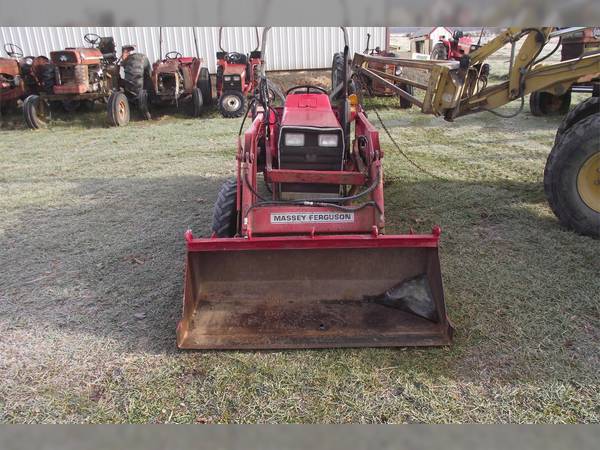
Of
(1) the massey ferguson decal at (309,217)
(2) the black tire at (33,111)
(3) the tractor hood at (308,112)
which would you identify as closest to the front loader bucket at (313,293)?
(1) the massey ferguson decal at (309,217)

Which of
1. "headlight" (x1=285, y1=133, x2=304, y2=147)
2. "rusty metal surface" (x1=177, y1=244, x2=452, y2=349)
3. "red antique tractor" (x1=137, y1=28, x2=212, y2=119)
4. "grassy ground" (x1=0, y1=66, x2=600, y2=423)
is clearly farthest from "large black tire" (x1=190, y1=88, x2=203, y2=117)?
"rusty metal surface" (x1=177, y1=244, x2=452, y2=349)

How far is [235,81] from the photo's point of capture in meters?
11.1

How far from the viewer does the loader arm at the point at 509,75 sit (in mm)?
3936

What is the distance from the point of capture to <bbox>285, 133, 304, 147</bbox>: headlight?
11.5ft

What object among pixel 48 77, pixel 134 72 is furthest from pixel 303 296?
pixel 48 77

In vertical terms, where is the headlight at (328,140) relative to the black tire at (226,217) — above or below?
above

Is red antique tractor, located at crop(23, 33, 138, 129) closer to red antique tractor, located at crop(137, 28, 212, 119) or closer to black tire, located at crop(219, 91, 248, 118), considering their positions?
red antique tractor, located at crop(137, 28, 212, 119)

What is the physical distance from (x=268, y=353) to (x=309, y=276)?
0.59 m

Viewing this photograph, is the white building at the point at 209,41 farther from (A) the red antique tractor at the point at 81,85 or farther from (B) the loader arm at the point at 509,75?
(B) the loader arm at the point at 509,75

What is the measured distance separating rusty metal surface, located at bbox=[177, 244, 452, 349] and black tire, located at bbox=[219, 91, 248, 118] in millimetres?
8872

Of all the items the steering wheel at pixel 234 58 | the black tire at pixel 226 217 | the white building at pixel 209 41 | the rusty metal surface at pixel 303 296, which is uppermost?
the white building at pixel 209 41

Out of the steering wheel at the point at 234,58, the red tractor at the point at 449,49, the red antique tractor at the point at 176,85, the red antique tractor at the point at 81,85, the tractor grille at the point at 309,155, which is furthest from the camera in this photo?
the red tractor at the point at 449,49

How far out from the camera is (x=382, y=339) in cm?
267

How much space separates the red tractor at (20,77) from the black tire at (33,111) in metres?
0.52
